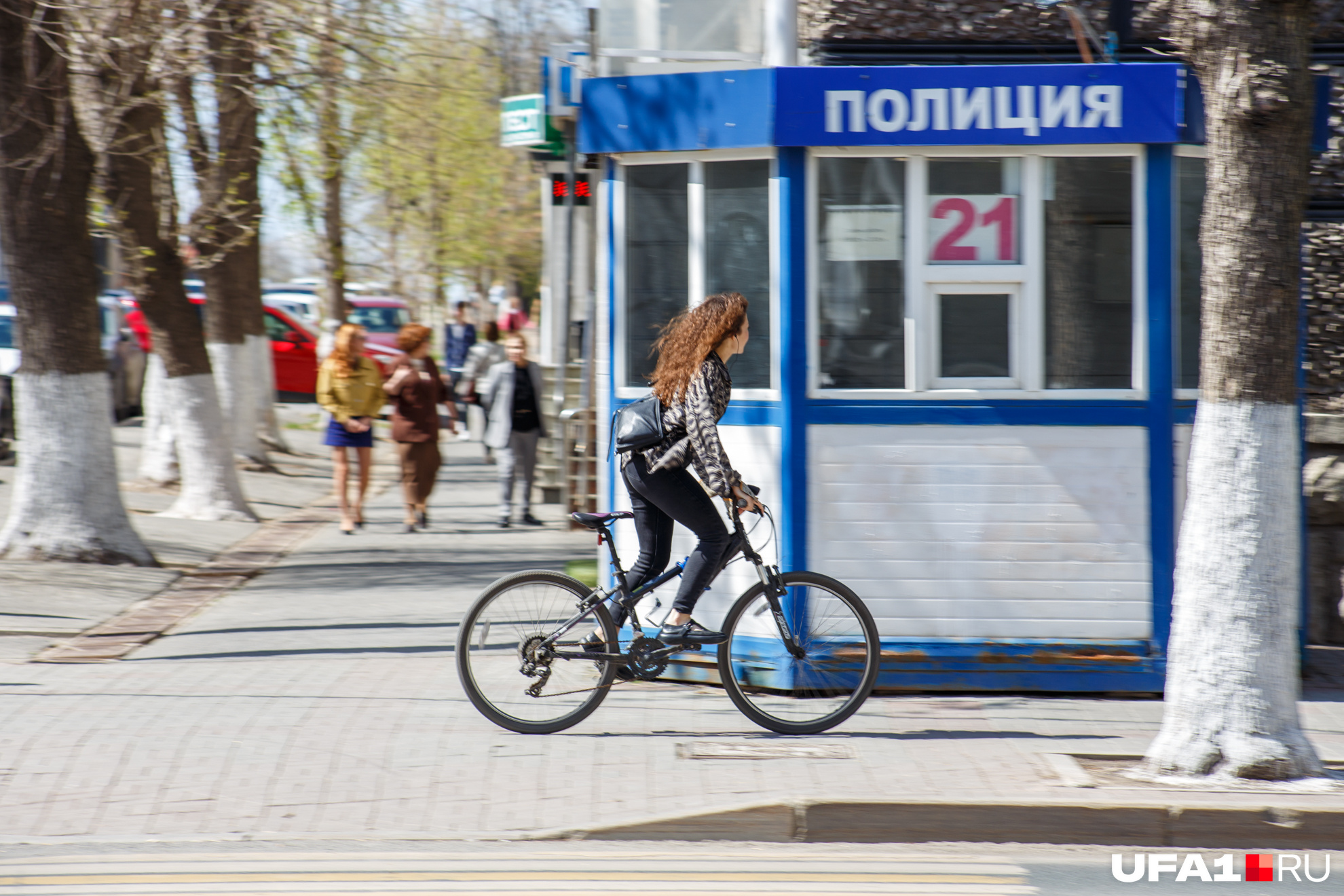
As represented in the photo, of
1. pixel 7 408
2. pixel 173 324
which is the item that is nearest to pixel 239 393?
pixel 7 408

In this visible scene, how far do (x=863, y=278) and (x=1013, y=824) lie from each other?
2.91 m

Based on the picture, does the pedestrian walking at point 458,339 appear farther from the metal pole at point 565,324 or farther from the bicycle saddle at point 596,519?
the bicycle saddle at point 596,519

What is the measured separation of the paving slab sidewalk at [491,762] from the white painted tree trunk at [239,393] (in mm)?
8857

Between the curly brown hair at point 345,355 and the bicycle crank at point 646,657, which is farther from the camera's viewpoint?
the curly brown hair at point 345,355

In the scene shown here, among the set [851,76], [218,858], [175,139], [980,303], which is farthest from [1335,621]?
[175,139]

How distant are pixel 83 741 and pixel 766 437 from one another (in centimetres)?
324

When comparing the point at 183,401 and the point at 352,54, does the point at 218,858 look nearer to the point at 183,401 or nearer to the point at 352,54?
the point at 183,401

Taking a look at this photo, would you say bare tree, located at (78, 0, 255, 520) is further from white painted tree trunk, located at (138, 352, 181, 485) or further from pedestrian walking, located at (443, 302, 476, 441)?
pedestrian walking, located at (443, 302, 476, 441)

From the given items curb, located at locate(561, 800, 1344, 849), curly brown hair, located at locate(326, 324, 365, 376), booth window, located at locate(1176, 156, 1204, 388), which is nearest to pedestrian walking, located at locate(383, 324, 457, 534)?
curly brown hair, located at locate(326, 324, 365, 376)

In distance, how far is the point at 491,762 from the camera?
18.8ft

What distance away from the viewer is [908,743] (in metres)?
6.00

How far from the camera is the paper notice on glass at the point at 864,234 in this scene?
22.7ft

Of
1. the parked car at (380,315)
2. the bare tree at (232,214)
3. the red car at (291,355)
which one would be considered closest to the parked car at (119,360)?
the red car at (291,355)

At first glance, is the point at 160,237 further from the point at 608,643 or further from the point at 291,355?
the point at 291,355
